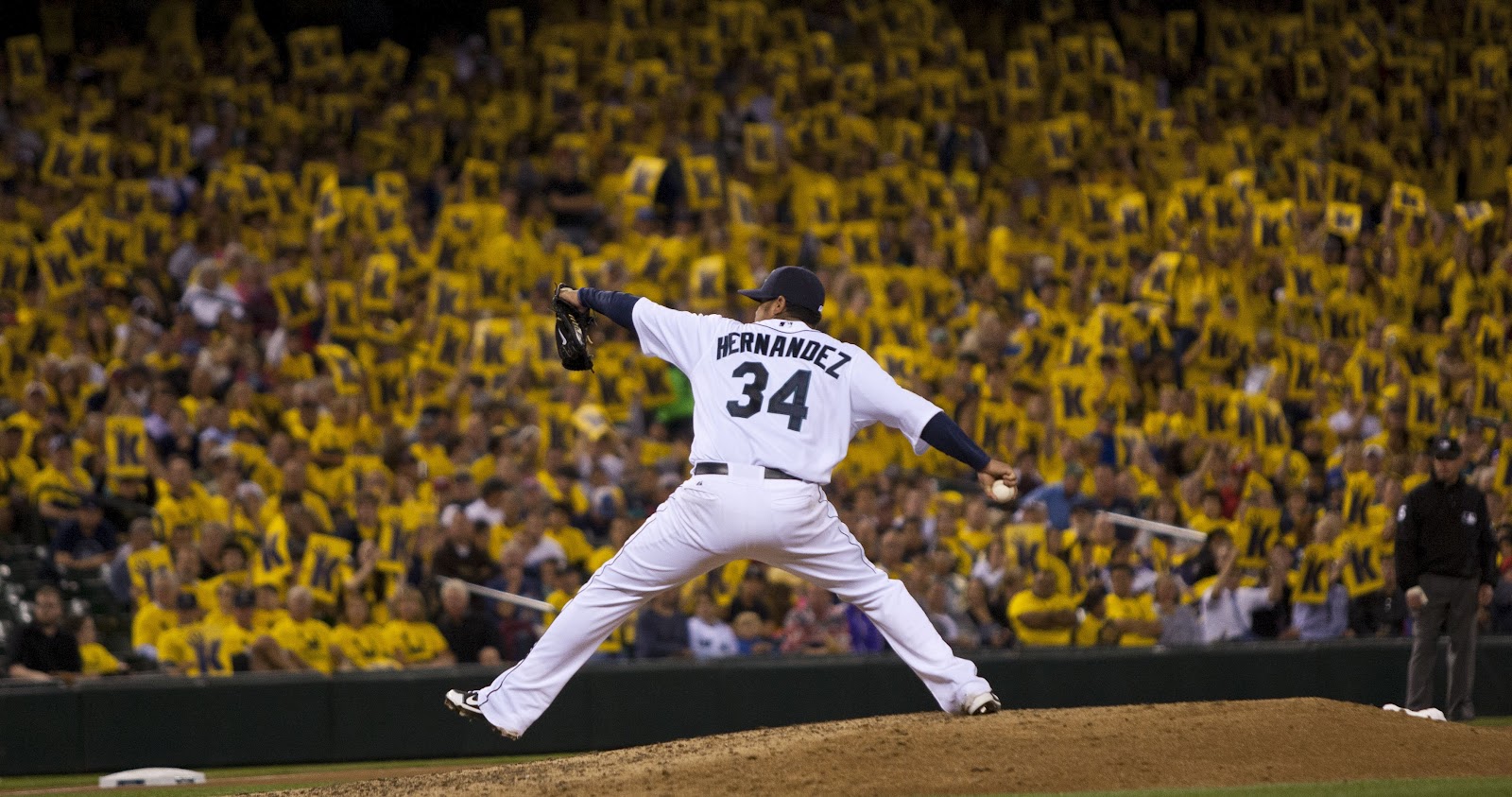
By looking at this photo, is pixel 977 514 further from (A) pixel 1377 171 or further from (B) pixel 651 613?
(A) pixel 1377 171

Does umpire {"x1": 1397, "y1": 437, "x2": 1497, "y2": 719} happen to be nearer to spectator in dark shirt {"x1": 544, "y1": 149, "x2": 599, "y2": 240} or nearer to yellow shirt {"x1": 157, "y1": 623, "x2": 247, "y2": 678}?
yellow shirt {"x1": 157, "y1": 623, "x2": 247, "y2": 678}

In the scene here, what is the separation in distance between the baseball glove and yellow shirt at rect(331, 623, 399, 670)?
574cm

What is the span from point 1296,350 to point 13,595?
11128 mm

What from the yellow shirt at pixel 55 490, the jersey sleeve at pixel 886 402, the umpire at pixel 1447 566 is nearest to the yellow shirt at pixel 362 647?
the yellow shirt at pixel 55 490

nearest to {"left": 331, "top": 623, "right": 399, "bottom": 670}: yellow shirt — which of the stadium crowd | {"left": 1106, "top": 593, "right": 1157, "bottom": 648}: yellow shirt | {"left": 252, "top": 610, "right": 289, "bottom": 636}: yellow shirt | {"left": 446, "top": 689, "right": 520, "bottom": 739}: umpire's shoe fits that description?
the stadium crowd

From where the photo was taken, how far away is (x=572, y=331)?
7.77 m

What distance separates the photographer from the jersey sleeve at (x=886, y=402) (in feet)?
24.0

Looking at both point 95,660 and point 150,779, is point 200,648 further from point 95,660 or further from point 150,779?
point 150,779

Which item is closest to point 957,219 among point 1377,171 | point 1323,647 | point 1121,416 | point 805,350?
point 1121,416

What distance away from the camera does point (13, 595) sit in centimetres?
1387

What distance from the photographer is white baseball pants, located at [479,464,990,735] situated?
716 centimetres

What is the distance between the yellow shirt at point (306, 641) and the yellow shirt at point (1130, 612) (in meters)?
5.59

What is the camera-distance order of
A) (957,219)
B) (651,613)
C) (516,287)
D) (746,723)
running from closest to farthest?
(746,723)
(651,613)
(516,287)
(957,219)

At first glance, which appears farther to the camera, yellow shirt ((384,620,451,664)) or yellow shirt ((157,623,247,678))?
yellow shirt ((384,620,451,664))
